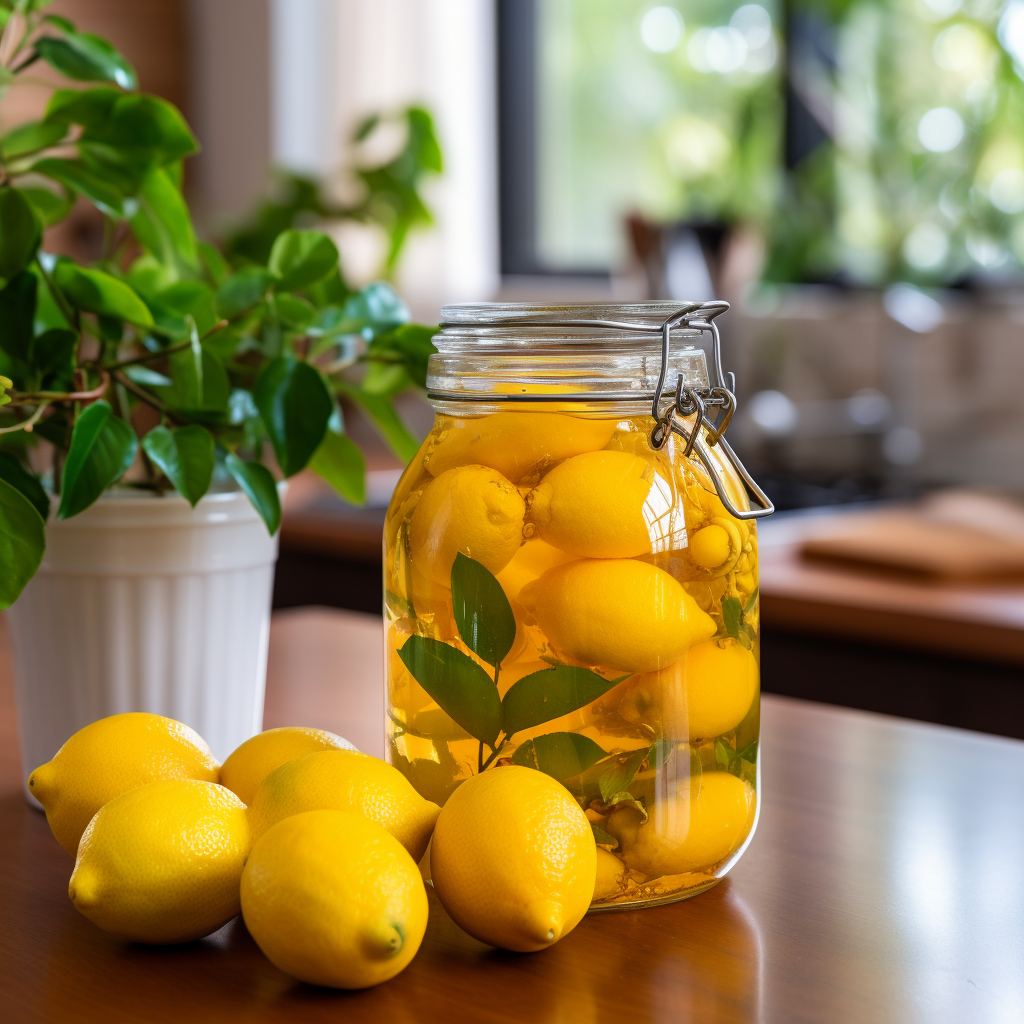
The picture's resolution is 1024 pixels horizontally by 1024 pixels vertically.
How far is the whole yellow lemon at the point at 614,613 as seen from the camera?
1.66 ft

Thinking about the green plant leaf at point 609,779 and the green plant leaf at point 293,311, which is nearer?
the green plant leaf at point 609,779

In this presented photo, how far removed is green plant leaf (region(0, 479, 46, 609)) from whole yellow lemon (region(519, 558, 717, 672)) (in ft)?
0.66

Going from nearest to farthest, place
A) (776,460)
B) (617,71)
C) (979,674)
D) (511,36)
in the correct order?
1. (979,674)
2. (776,460)
3. (617,71)
4. (511,36)

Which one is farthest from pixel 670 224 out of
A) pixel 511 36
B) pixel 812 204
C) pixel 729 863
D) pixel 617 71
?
pixel 729 863

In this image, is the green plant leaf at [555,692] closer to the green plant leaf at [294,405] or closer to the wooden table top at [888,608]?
the green plant leaf at [294,405]

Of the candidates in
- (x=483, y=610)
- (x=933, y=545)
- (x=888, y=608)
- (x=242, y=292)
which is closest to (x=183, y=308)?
(x=242, y=292)

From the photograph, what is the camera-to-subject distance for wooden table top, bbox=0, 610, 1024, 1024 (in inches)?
17.8

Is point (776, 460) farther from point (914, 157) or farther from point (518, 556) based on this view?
point (518, 556)

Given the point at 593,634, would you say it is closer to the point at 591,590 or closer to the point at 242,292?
the point at 591,590

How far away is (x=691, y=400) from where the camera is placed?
0.54m

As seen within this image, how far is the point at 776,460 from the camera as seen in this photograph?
220 centimetres

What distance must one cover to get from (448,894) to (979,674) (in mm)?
841

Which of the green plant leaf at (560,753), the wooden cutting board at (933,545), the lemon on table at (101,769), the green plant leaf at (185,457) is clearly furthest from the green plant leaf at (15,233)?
the wooden cutting board at (933,545)

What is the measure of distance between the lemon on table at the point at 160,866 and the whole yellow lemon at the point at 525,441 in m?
0.17
